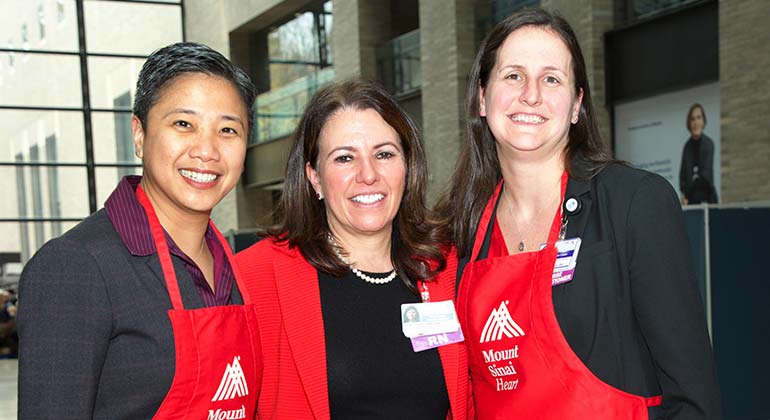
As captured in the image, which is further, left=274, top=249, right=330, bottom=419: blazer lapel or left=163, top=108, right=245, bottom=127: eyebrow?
left=274, top=249, right=330, bottom=419: blazer lapel

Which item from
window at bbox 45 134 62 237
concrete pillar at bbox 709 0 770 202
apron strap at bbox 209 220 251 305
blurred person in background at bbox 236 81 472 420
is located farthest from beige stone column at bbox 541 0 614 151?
window at bbox 45 134 62 237

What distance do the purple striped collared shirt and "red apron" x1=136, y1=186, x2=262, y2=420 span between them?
27 millimetres

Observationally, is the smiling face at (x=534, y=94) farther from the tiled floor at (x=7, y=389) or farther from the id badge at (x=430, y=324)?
the tiled floor at (x=7, y=389)

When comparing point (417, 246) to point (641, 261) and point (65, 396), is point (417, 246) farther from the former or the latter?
point (65, 396)

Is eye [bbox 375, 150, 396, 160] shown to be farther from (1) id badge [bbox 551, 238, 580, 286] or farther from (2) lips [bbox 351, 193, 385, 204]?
(1) id badge [bbox 551, 238, 580, 286]

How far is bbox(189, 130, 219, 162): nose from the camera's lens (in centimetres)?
169

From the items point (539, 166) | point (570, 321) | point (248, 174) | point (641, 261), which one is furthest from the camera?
point (248, 174)

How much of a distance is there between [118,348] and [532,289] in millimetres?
1013

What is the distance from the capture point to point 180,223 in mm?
1770

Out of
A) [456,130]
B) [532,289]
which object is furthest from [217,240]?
[456,130]

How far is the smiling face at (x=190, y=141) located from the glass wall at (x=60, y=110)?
707 inches

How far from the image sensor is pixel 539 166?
2061mm

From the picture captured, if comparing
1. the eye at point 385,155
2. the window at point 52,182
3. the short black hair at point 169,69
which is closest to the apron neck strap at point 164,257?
the short black hair at point 169,69

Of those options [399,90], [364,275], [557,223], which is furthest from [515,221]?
[399,90]
